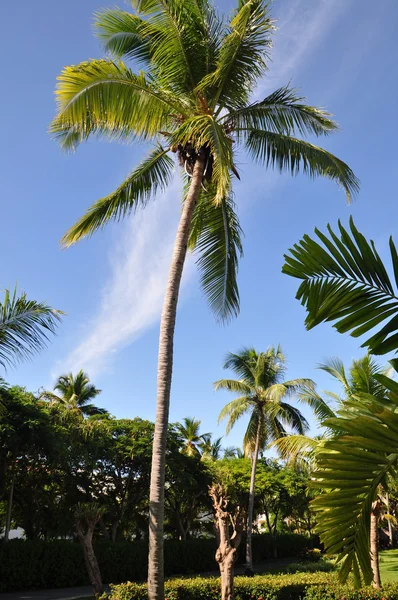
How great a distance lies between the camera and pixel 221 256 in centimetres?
1164

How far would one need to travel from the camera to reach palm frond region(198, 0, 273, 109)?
966cm

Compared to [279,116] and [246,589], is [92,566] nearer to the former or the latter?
[246,589]

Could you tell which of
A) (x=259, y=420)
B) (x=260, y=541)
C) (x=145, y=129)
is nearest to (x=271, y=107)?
(x=145, y=129)

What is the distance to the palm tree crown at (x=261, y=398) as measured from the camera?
2553 cm

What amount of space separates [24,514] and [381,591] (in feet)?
58.2

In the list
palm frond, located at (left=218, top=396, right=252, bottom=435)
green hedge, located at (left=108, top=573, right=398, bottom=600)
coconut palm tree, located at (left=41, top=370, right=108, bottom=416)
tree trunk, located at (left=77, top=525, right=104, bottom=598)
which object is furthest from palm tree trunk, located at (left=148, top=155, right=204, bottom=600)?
coconut palm tree, located at (left=41, top=370, right=108, bottom=416)

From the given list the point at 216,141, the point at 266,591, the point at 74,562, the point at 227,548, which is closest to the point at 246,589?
the point at 266,591

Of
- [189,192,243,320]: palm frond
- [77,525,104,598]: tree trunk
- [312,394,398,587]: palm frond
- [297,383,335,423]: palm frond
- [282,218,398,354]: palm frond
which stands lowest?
[77,525,104,598]: tree trunk

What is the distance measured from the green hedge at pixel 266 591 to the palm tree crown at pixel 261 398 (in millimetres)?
12397

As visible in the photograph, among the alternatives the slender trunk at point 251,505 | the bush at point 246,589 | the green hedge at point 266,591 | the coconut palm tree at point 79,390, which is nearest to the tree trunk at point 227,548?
→ the green hedge at point 266,591

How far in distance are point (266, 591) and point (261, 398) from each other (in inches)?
557

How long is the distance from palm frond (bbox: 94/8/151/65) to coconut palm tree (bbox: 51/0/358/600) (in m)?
0.02

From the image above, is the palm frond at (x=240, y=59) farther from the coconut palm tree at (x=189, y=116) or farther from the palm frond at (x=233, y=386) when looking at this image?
the palm frond at (x=233, y=386)

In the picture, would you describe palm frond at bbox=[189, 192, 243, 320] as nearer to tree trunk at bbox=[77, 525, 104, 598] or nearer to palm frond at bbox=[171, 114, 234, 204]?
palm frond at bbox=[171, 114, 234, 204]
